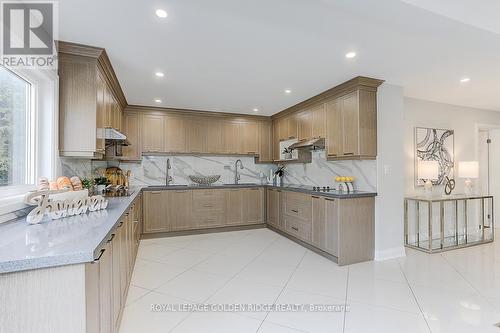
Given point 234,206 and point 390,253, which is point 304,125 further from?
point 390,253

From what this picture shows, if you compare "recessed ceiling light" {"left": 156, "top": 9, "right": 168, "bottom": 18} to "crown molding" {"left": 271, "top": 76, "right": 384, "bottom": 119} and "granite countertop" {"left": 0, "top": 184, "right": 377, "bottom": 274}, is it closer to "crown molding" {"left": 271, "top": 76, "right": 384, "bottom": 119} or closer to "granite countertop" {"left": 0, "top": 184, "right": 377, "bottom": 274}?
"granite countertop" {"left": 0, "top": 184, "right": 377, "bottom": 274}

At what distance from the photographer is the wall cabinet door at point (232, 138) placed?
533 centimetres

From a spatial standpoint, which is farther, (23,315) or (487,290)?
(487,290)

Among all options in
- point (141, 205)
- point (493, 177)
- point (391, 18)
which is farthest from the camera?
point (493, 177)

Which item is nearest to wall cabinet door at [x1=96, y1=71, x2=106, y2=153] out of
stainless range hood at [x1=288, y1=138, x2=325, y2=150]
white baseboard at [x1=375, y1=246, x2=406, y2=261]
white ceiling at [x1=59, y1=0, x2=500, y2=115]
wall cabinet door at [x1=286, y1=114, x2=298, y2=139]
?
white ceiling at [x1=59, y1=0, x2=500, y2=115]

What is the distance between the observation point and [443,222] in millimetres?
4051

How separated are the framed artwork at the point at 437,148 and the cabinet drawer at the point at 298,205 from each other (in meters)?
1.97

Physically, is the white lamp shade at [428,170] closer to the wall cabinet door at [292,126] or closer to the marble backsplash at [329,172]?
the marble backsplash at [329,172]

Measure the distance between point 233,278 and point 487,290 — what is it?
8.61ft

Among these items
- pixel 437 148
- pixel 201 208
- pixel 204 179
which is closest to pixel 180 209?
pixel 201 208

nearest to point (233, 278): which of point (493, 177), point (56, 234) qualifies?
point (56, 234)

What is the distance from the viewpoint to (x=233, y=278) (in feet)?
9.37

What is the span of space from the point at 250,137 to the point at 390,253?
3401mm

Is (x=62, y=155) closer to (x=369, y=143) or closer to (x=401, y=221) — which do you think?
(x=369, y=143)
